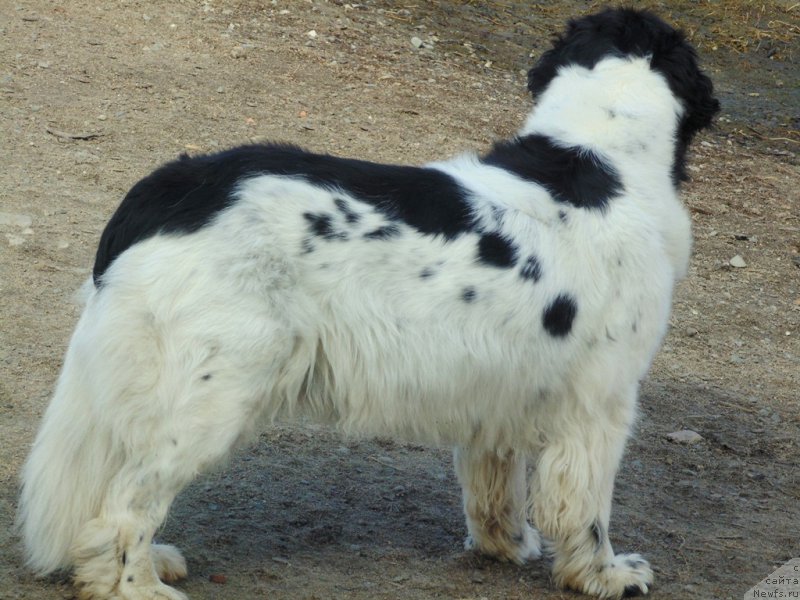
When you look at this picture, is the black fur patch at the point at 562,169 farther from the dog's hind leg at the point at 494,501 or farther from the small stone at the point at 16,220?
the small stone at the point at 16,220

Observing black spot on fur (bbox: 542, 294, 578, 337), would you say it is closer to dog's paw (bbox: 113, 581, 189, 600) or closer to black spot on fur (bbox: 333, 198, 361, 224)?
black spot on fur (bbox: 333, 198, 361, 224)

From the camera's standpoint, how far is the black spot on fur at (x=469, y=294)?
3.57 metres

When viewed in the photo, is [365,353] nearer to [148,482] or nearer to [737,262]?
[148,482]

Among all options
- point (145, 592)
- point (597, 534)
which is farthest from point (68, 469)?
point (597, 534)

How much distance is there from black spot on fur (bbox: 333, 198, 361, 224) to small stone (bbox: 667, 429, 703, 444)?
2.75 m

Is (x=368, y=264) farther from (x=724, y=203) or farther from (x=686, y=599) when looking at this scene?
(x=724, y=203)

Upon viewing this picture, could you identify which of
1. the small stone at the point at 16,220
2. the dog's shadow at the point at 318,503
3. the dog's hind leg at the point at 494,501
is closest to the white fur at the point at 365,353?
the dog's hind leg at the point at 494,501

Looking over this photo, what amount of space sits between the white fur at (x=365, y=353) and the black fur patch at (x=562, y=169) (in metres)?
0.05

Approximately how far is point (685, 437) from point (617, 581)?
1.78 m

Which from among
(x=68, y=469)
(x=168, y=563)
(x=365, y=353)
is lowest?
(x=168, y=563)

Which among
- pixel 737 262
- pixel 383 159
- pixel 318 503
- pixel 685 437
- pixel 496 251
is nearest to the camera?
pixel 496 251

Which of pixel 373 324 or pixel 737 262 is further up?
pixel 373 324

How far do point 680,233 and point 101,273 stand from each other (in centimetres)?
209

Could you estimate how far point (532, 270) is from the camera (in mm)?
3664
